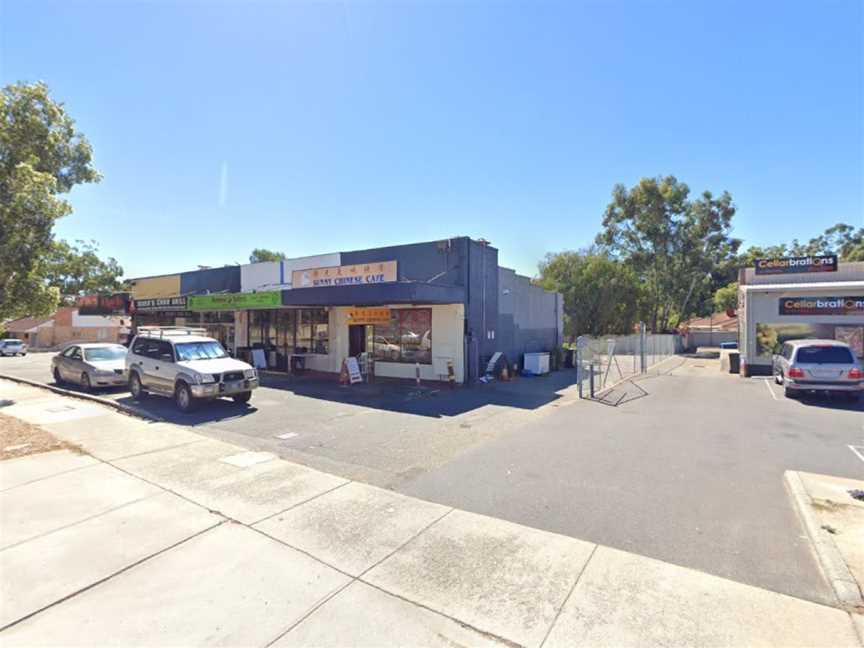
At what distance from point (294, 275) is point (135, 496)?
1469 centimetres

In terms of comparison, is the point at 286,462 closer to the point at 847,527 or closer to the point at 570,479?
the point at 570,479

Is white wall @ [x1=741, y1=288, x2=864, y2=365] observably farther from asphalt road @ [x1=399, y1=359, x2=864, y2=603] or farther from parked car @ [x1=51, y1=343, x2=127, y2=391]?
parked car @ [x1=51, y1=343, x2=127, y2=391]

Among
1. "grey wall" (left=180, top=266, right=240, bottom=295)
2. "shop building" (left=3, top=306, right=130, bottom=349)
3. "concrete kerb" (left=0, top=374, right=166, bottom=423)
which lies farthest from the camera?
"shop building" (left=3, top=306, right=130, bottom=349)

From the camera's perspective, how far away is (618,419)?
437 inches

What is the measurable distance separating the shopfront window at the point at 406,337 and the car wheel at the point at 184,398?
8.35 m

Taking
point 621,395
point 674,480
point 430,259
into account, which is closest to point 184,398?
point 430,259

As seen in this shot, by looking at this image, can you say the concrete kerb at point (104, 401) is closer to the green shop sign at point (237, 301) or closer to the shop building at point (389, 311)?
the shop building at point (389, 311)

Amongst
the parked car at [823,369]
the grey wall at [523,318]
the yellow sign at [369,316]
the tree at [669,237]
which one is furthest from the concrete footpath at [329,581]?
the tree at [669,237]

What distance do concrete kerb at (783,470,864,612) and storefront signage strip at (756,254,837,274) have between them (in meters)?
20.3

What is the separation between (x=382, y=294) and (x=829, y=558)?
469 inches

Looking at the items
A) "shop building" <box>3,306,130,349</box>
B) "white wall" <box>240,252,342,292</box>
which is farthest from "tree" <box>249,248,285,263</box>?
"white wall" <box>240,252,342,292</box>

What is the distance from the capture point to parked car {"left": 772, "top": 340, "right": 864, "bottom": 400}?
41.9ft

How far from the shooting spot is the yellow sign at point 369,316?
18.4m

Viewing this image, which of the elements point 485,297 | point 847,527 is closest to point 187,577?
point 847,527
